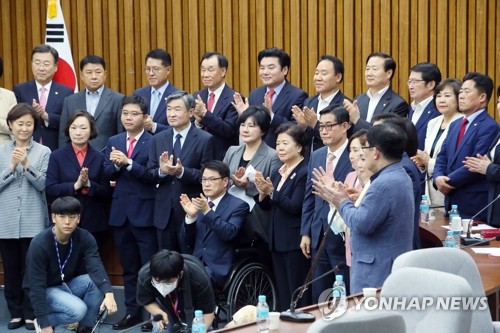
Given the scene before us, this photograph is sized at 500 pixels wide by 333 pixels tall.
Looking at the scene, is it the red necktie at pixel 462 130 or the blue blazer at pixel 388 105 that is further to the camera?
the blue blazer at pixel 388 105

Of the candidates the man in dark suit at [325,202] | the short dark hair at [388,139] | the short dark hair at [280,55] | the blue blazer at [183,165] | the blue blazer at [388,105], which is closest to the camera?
the short dark hair at [388,139]

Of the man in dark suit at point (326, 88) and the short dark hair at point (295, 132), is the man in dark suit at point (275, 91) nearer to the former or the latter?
the man in dark suit at point (326, 88)

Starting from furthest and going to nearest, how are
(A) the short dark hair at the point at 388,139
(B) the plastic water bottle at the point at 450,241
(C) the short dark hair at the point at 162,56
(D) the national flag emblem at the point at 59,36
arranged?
(D) the national flag emblem at the point at 59,36, (C) the short dark hair at the point at 162,56, (B) the plastic water bottle at the point at 450,241, (A) the short dark hair at the point at 388,139

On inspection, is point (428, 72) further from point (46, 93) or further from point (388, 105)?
point (46, 93)

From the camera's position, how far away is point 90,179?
264 inches

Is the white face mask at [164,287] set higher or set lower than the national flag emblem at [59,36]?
lower

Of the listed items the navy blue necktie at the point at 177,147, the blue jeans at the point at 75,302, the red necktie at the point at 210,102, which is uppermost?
the red necktie at the point at 210,102

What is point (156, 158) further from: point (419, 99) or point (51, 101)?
point (419, 99)

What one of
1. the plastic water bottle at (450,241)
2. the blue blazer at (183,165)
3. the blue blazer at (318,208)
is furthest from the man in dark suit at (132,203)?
the plastic water bottle at (450,241)

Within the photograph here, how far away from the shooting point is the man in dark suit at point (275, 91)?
6773 mm

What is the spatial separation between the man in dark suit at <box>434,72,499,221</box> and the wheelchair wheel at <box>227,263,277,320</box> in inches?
48.6

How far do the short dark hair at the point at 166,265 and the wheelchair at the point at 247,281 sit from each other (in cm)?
90

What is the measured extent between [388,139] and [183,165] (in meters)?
2.34

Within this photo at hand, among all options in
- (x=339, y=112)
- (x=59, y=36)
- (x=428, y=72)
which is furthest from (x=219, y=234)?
(x=59, y=36)
